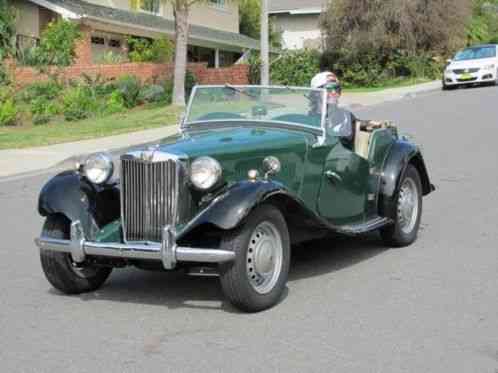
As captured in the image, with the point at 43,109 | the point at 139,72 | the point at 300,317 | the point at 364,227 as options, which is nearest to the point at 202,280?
the point at 300,317

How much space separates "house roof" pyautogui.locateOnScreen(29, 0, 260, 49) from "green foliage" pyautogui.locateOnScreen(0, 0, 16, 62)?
1.30m

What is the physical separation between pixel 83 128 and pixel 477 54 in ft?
54.5

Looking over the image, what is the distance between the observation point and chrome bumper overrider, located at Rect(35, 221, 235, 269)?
5.97 meters

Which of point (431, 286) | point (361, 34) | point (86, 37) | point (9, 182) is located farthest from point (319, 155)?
point (361, 34)

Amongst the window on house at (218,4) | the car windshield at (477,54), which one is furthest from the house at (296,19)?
the car windshield at (477,54)

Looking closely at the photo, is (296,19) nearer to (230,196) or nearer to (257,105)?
(257,105)

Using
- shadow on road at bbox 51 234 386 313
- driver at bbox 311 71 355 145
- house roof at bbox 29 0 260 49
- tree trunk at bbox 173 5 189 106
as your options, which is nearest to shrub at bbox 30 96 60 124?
tree trunk at bbox 173 5 189 106

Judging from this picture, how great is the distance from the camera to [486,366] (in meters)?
5.17

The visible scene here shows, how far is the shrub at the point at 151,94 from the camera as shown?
25.6m

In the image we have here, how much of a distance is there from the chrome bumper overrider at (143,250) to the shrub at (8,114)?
15.3 m

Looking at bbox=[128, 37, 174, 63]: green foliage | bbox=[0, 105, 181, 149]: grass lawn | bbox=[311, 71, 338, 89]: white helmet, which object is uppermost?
bbox=[128, 37, 174, 63]: green foliage

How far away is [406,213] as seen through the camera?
8.49 meters

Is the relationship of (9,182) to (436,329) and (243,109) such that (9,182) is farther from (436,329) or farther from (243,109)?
(436,329)

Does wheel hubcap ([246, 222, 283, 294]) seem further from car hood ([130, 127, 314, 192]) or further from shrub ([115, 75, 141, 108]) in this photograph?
shrub ([115, 75, 141, 108])
